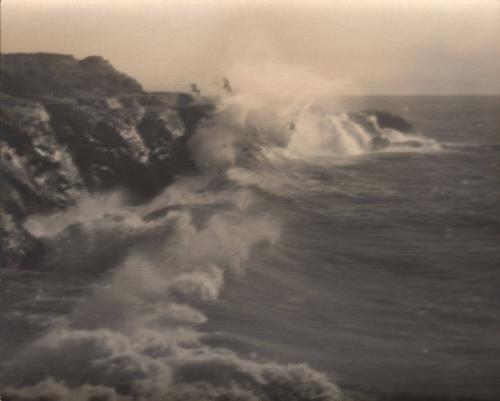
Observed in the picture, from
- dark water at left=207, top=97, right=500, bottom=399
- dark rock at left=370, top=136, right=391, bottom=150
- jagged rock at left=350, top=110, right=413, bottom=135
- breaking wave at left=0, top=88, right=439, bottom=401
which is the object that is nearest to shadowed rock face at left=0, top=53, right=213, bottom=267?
breaking wave at left=0, top=88, right=439, bottom=401

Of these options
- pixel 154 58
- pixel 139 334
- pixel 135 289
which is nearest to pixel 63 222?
pixel 135 289

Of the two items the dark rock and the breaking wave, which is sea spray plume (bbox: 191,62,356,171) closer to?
the breaking wave

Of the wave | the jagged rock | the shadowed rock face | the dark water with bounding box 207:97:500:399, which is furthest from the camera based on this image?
the shadowed rock face

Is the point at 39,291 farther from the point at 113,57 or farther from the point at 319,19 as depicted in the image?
the point at 319,19

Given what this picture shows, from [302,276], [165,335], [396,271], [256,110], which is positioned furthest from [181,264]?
[396,271]

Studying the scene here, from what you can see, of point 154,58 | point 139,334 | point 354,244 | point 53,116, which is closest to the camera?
point 139,334

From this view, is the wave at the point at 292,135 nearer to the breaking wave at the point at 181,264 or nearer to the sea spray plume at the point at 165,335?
the breaking wave at the point at 181,264
